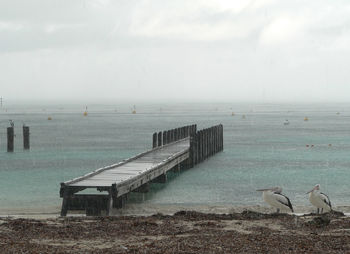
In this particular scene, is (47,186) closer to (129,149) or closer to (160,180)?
(160,180)

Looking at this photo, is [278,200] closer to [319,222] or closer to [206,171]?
[319,222]

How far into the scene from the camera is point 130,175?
75.1ft

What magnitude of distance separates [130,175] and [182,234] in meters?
9.61

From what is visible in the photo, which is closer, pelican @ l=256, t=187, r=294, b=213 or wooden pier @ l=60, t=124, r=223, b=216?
pelican @ l=256, t=187, r=294, b=213

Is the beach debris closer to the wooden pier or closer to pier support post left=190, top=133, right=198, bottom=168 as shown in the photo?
the wooden pier

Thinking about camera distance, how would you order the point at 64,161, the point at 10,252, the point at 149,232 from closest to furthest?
the point at 10,252 < the point at 149,232 < the point at 64,161

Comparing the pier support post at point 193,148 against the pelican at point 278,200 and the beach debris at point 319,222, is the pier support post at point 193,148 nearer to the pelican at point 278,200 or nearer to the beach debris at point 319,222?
the pelican at point 278,200

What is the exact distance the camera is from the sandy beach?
38.3ft

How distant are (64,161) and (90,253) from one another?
30.2 metres

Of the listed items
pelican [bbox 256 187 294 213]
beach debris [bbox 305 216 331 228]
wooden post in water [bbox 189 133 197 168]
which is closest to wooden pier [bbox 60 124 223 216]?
wooden post in water [bbox 189 133 197 168]

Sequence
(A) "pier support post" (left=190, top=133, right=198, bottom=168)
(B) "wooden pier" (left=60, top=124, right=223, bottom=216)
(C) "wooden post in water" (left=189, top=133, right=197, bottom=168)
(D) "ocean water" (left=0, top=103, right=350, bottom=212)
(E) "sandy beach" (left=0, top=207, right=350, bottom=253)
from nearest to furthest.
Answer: (E) "sandy beach" (left=0, top=207, right=350, bottom=253), (B) "wooden pier" (left=60, top=124, right=223, bottom=216), (D) "ocean water" (left=0, top=103, right=350, bottom=212), (C) "wooden post in water" (left=189, top=133, right=197, bottom=168), (A) "pier support post" (left=190, top=133, right=198, bottom=168)

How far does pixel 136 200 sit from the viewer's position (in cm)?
2447

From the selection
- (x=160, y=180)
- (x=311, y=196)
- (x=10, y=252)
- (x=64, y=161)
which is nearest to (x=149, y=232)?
(x=10, y=252)

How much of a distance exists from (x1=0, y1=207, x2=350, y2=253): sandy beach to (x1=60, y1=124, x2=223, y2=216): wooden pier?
269cm
